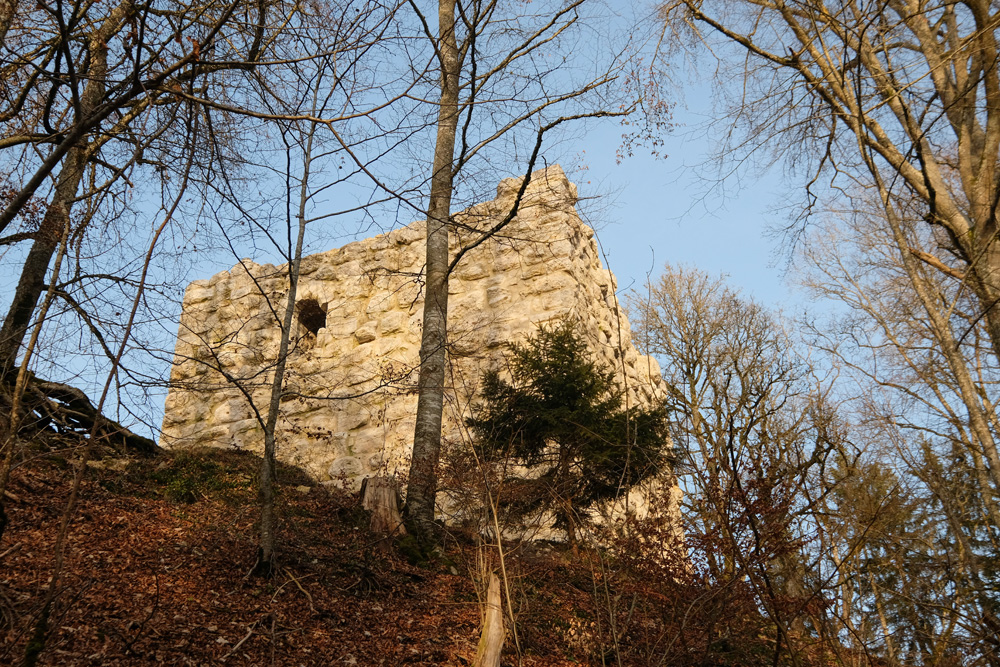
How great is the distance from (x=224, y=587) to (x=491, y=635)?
81.3 inches

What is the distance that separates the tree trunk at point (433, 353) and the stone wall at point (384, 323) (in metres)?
1.66

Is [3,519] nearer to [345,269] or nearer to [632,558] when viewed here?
[632,558]

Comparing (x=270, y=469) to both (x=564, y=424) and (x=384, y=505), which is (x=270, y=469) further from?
(x=564, y=424)

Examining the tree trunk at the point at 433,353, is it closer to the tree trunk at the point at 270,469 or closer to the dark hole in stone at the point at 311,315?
the tree trunk at the point at 270,469

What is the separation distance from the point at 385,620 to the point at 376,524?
4.98 ft

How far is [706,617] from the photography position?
4.34 meters

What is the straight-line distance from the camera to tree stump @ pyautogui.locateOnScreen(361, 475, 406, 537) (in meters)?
6.62

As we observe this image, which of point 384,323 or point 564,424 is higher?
point 384,323

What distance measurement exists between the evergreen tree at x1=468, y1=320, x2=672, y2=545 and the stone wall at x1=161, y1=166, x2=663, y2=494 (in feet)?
3.76

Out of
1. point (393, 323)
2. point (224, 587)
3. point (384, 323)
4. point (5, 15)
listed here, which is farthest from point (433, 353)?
point (384, 323)

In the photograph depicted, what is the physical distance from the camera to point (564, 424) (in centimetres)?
770

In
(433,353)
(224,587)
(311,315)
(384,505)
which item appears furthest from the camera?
(311,315)

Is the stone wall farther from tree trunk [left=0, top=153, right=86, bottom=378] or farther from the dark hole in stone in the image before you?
tree trunk [left=0, top=153, right=86, bottom=378]

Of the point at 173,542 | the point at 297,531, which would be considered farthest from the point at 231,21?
the point at 297,531
